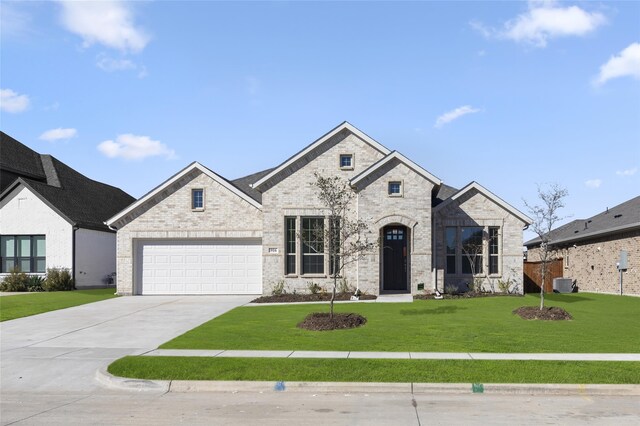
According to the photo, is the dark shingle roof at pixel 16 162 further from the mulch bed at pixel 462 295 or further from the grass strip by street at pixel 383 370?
the grass strip by street at pixel 383 370

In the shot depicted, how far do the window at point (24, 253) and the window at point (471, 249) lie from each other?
21.9 m

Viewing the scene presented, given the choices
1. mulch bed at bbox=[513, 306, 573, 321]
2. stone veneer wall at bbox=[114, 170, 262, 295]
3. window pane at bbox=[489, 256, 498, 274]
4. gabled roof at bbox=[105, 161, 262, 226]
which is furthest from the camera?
gabled roof at bbox=[105, 161, 262, 226]

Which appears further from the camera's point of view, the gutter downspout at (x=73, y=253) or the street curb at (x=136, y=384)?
the gutter downspout at (x=73, y=253)

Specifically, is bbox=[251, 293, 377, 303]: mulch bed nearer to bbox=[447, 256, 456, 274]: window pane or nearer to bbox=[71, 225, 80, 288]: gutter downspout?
bbox=[447, 256, 456, 274]: window pane

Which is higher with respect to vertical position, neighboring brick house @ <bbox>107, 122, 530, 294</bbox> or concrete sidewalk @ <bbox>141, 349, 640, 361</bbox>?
neighboring brick house @ <bbox>107, 122, 530, 294</bbox>

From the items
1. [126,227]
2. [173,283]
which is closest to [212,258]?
[173,283]

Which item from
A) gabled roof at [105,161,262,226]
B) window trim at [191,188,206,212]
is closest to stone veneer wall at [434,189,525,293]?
gabled roof at [105,161,262,226]

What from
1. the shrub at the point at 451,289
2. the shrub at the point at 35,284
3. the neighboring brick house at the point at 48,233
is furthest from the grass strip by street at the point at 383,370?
the neighboring brick house at the point at 48,233

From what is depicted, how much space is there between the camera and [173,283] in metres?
27.8

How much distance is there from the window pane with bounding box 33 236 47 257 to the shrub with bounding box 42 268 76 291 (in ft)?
4.89

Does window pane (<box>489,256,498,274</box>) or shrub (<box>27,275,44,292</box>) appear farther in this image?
shrub (<box>27,275,44,292</box>)

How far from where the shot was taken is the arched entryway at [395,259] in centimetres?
2620

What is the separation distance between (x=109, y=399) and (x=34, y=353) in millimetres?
5053

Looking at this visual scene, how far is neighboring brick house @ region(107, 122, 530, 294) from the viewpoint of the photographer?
25031 millimetres
